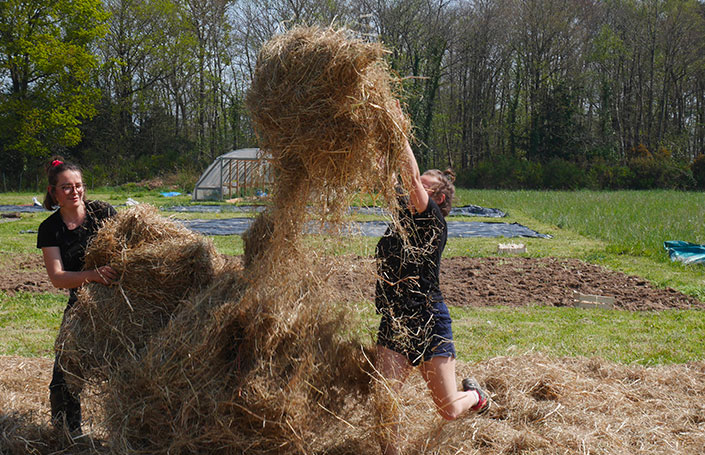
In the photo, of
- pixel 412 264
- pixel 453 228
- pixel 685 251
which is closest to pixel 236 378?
pixel 412 264

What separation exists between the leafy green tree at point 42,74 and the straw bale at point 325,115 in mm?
30263

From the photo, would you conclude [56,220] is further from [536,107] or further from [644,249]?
[536,107]

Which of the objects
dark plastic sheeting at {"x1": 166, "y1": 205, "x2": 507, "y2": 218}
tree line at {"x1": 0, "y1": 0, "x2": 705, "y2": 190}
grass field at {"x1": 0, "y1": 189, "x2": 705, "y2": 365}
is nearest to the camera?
grass field at {"x1": 0, "y1": 189, "x2": 705, "y2": 365}

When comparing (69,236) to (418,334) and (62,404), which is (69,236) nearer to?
(62,404)

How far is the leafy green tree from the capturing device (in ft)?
92.9

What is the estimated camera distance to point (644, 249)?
34.1 ft

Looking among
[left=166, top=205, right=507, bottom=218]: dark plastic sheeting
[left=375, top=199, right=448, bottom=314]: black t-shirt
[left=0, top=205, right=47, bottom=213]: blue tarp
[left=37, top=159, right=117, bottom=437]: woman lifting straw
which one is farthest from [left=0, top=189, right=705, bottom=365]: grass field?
[left=0, top=205, right=47, bottom=213]: blue tarp

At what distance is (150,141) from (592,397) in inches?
1396

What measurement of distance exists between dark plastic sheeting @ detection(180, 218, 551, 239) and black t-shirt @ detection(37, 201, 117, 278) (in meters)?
8.82

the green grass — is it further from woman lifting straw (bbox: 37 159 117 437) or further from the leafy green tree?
the leafy green tree

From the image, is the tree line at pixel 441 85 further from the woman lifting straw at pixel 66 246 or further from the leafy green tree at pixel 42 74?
the woman lifting straw at pixel 66 246

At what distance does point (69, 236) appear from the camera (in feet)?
11.0

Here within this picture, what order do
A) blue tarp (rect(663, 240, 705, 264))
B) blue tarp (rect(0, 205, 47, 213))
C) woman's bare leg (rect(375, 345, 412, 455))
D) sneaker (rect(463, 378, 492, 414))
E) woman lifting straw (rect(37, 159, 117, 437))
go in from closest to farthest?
woman's bare leg (rect(375, 345, 412, 455)), woman lifting straw (rect(37, 159, 117, 437)), sneaker (rect(463, 378, 492, 414)), blue tarp (rect(663, 240, 705, 264)), blue tarp (rect(0, 205, 47, 213))

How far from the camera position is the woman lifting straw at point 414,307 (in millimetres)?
3059
